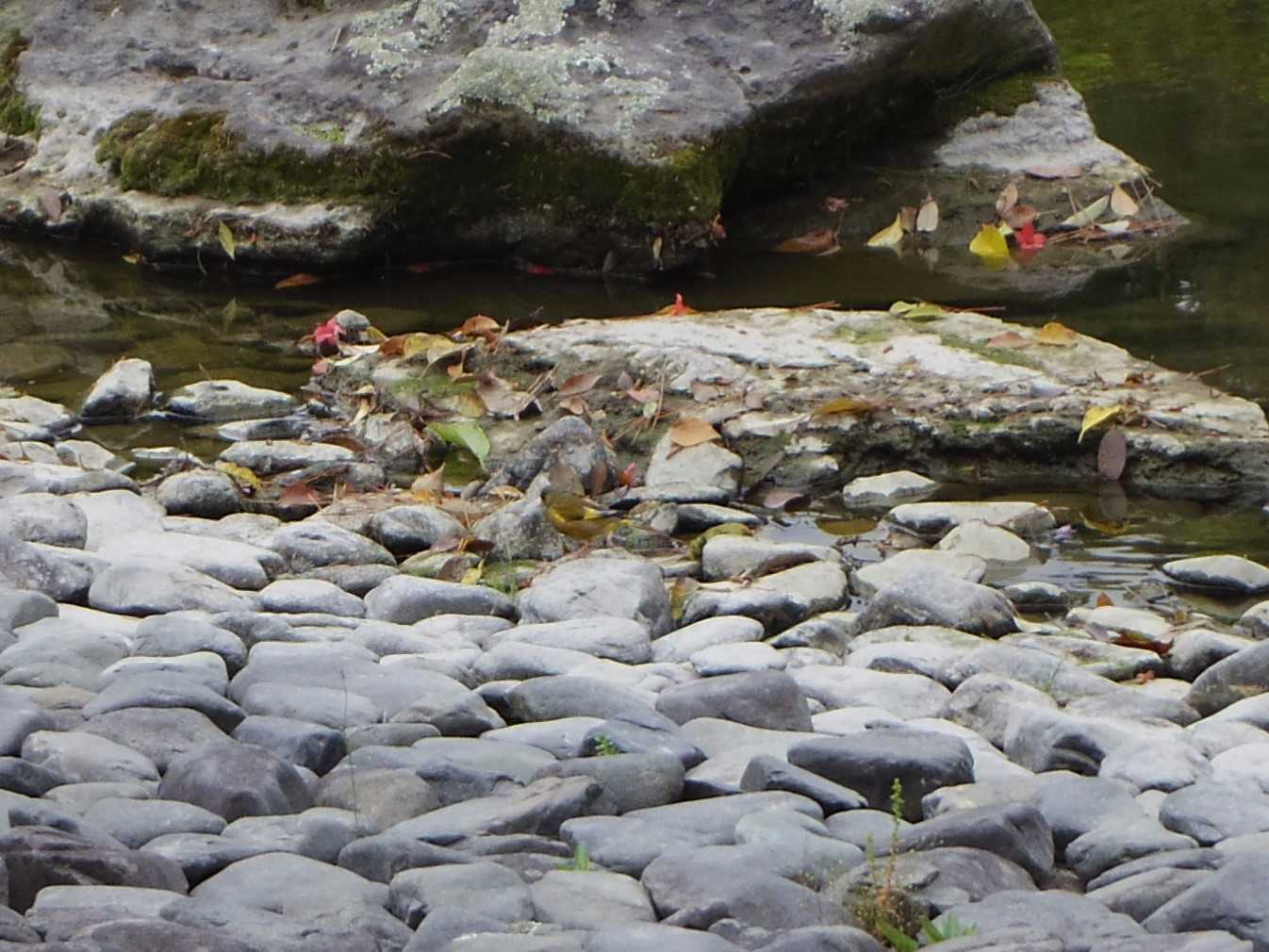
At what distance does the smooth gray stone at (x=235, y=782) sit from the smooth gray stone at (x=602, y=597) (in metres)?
1.09

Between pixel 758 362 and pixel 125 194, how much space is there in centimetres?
342

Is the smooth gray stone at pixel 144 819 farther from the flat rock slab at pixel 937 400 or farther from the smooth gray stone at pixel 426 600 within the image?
the flat rock slab at pixel 937 400

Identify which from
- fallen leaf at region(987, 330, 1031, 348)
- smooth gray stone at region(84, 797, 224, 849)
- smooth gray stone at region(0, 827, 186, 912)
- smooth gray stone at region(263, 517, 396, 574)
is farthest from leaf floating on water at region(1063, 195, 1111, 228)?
smooth gray stone at region(0, 827, 186, 912)

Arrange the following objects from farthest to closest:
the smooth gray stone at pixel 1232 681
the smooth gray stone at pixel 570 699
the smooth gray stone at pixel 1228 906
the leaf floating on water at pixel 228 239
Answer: the leaf floating on water at pixel 228 239 < the smooth gray stone at pixel 1232 681 < the smooth gray stone at pixel 570 699 < the smooth gray stone at pixel 1228 906

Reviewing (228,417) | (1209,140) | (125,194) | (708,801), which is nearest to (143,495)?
(228,417)

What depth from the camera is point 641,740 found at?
2562 millimetres

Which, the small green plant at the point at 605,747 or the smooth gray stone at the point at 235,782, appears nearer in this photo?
the smooth gray stone at the point at 235,782

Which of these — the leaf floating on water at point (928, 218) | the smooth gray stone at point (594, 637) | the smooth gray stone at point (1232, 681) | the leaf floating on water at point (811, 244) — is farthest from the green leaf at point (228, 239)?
the smooth gray stone at point (1232, 681)

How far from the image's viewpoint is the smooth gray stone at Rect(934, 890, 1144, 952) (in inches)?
78.1

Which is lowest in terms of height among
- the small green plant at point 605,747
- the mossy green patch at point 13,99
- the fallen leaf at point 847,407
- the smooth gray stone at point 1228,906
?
the fallen leaf at point 847,407

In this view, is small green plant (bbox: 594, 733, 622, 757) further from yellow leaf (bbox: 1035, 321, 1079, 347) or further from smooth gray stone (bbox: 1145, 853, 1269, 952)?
yellow leaf (bbox: 1035, 321, 1079, 347)

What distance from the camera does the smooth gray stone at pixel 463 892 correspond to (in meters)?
2.01

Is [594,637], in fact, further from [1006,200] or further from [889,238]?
[1006,200]

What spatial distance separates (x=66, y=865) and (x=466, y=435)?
9.32 feet
